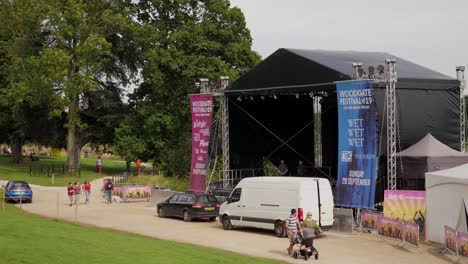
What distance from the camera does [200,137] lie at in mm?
34625

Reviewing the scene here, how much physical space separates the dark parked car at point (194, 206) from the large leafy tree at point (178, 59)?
1958cm

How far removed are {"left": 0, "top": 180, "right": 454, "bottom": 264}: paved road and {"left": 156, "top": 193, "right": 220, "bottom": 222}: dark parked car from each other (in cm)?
40

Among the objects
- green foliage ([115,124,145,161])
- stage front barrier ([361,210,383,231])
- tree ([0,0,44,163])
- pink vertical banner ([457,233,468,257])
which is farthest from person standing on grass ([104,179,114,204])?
pink vertical banner ([457,233,468,257])

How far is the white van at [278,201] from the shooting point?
22578 mm

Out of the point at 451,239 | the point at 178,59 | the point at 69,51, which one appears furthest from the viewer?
the point at 69,51

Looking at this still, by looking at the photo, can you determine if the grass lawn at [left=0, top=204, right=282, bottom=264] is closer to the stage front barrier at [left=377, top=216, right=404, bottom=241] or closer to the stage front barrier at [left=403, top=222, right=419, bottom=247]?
the stage front barrier at [left=403, top=222, right=419, bottom=247]

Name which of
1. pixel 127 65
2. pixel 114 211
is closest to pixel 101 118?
pixel 127 65

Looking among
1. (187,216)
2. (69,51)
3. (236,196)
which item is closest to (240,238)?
(236,196)

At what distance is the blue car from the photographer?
35.7 m

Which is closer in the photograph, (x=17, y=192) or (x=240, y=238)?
(x=240, y=238)

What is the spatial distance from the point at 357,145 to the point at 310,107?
1244cm

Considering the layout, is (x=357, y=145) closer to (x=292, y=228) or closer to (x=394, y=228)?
(x=394, y=228)

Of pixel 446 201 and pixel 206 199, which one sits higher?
pixel 446 201

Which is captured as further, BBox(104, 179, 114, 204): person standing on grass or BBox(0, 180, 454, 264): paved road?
BBox(104, 179, 114, 204): person standing on grass
